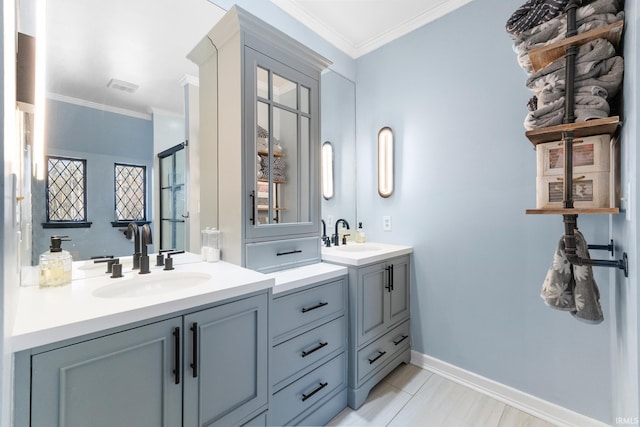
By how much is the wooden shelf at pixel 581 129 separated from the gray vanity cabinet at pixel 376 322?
1107 millimetres

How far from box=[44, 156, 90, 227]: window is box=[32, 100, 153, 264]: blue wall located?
0.02 meters

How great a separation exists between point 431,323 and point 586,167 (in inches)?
56.8

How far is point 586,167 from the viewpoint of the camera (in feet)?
3.61

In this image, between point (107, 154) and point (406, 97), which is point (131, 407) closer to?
point (107, 154)

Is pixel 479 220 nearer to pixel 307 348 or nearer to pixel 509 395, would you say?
pixel 509 395

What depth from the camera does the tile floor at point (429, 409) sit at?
157 cm

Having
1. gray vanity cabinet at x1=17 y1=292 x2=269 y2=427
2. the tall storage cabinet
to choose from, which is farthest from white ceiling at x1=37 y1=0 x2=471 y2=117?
gray vanity cabinet at x1=17 y1=292 x2=269 y2=427

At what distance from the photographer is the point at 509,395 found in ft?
5.67

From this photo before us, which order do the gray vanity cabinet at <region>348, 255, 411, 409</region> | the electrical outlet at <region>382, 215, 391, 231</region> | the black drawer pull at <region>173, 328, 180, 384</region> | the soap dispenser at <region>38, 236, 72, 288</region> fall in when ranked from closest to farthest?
the black drawer pull at <region>173, 328, 180, 384</region>, the soap dispenser at <region>38, 236, 72, 288</region>, the gray vanity cabinet at <region>348, 255, 411, 409</region>, the electrical outlet at <region>382, 215, 391, 231</region>

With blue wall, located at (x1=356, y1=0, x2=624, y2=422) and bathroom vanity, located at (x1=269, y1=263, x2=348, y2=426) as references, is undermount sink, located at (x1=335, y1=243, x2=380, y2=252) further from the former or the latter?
bathroom vanity, located at (x1=269, y1=263, x2=348, y2=426)

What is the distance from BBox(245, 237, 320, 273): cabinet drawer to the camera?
1499 mm

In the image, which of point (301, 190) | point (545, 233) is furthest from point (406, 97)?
point (545, 233)

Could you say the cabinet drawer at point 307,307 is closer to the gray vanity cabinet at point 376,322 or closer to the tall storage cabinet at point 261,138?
the gray vanity cabinet at point 376,322

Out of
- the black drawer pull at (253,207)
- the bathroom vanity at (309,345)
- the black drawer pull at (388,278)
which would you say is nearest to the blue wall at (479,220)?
the black drawer pull at (388,278)
